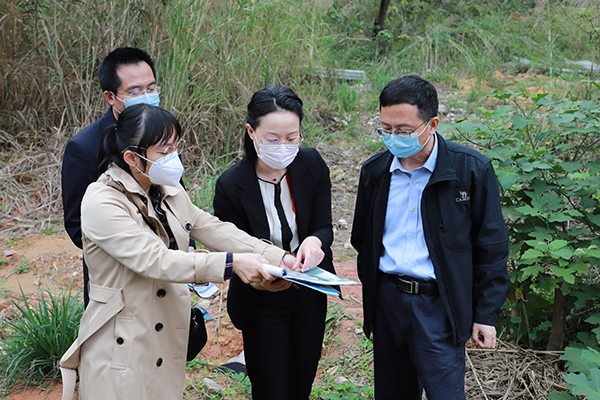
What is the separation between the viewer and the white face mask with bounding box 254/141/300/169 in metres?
2.12

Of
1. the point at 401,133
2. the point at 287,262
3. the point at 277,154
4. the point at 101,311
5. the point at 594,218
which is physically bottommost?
the point at 101,311

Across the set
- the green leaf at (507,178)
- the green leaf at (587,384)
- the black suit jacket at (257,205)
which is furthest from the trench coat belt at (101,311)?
the green leaf at (507,178)

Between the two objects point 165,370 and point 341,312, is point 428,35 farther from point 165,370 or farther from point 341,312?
point 165,370

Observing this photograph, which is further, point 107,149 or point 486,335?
point 486,335

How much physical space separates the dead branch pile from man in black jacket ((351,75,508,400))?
89cm

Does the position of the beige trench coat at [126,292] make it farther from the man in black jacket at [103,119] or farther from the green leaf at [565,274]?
the green leaf at [565,274]

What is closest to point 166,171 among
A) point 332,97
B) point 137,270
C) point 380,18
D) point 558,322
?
point 137,270

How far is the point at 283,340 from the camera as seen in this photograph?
2.19 metres

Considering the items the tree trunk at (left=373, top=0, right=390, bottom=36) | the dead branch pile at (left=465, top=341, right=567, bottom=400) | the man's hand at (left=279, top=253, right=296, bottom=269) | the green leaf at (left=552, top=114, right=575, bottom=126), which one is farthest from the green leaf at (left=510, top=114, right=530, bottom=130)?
the tree trunk at (left=373, top=0, right=390, bottom=36)

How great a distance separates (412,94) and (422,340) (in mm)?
1024

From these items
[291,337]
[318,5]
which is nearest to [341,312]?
[291,337]

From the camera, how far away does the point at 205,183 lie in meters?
4.93

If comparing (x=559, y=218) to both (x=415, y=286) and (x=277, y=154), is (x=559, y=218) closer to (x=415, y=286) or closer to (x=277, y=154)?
(x=415, y=286)

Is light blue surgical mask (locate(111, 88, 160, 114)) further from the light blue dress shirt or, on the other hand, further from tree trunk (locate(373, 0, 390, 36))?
tree trunk (locate(373, 0, 390, 36))
